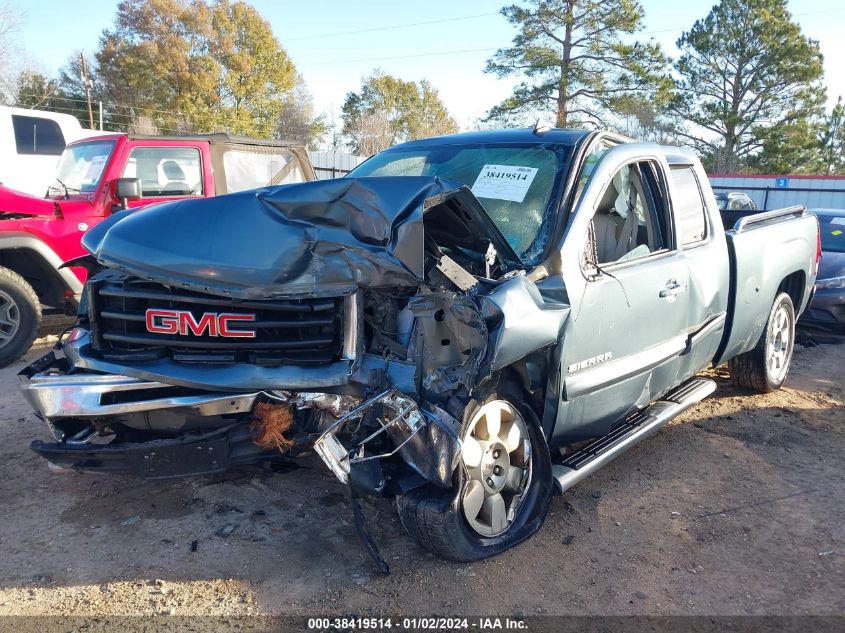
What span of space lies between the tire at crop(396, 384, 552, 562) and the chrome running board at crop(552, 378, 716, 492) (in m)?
0.13

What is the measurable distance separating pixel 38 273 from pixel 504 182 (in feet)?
16.4

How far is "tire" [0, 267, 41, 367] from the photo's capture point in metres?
6.10

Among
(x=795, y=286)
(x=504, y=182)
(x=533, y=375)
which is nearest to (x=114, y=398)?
(x=533, y=375)

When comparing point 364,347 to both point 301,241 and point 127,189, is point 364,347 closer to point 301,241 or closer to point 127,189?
point 301,241

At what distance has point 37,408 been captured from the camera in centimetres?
312

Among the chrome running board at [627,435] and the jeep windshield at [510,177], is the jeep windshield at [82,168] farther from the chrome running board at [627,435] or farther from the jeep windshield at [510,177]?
the chrome running board at [627,435]

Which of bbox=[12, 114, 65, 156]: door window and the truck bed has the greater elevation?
bbox=[12, 114, 65, 156]: door window

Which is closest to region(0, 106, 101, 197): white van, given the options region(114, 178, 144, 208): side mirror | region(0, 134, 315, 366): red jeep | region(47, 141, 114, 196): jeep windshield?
region(47, 141, 114, 196): jeep windshield

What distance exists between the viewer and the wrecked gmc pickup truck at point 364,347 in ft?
9.40

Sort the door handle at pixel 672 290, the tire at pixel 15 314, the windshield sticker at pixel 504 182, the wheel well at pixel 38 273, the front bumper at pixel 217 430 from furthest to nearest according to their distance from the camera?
the wheel well at pixel 38 273 < the tire at pixel 15 314 < the door handle at pixel 672 290 < the windshield sticker at pixel 504 182 < the front bumper at pixel 217 430

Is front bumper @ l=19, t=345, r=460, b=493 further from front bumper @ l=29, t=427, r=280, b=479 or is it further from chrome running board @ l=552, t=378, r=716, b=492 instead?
chrome running board @ l=552, t=378, r=716, b=492

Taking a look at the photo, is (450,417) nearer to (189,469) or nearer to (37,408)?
(189,469)

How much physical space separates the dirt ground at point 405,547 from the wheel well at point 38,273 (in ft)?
7.96

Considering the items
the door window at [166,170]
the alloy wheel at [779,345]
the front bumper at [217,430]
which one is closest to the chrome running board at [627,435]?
the front bumper at [217,430]
